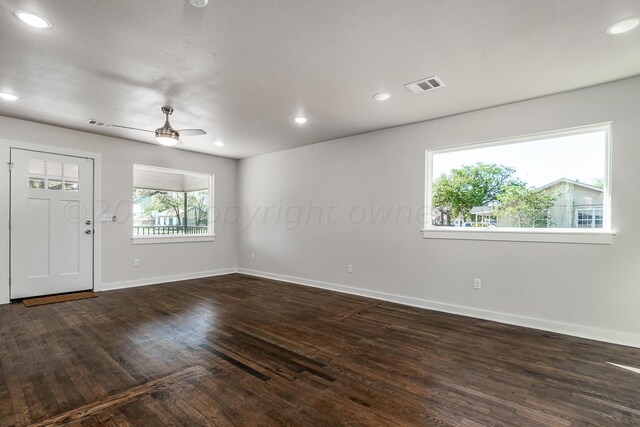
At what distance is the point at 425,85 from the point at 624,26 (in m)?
1.49

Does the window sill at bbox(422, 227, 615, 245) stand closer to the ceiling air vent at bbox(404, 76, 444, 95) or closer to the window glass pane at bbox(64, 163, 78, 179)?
the ceiling air vent at bbox(404, 76, 444, 95)

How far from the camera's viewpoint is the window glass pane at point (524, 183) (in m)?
3.39

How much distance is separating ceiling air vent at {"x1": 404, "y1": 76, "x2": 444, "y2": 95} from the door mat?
5.41 m

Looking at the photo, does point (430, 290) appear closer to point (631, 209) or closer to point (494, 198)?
point (494, 198)

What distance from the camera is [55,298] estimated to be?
4.64m

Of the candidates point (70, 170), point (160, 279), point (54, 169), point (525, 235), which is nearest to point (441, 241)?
point (525, 235)

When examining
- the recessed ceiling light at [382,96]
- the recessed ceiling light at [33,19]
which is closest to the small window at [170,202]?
the recessed ceiling light at [33,19]

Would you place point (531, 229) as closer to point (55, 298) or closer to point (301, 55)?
point (301, 55)

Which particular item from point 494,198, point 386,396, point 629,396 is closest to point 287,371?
point 386,396

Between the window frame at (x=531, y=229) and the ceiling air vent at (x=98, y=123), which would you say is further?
the ceiling air vent at (x=98, y=123)

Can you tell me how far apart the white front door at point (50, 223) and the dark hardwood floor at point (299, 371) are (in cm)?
97

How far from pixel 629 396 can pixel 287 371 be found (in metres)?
2.43

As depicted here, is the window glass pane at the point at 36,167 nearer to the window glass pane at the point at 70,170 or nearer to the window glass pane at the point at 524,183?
the window glass pane at the point at 70,170

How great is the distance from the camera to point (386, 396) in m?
2.14
